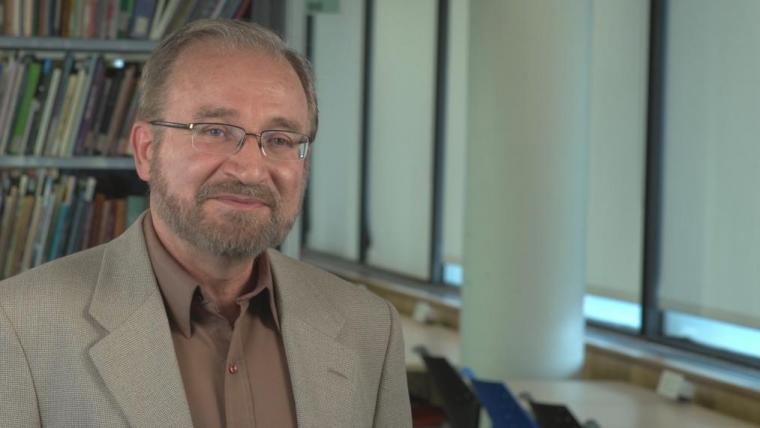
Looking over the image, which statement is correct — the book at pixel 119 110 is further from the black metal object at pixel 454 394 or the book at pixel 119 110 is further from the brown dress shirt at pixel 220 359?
the brown dress shirt at pixel 220 359

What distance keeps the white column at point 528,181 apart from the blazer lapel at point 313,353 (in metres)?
3.64

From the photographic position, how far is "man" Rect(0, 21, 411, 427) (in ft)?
5.04

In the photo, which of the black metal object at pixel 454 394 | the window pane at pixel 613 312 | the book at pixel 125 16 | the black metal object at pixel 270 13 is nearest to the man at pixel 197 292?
the black metal object at pixel 270 13

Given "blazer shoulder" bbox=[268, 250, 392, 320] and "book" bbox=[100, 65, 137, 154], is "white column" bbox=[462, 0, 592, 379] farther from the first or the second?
"blazer shoulder" bbox=[268, 250, 392, 320]

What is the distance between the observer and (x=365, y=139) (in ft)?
32.3

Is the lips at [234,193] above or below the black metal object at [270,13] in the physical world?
below

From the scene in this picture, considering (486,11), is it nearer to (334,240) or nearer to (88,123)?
(88,123)

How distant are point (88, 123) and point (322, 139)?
22.7 ft

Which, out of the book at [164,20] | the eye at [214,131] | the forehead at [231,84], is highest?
the book at [164,20]

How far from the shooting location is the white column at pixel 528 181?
5320mm

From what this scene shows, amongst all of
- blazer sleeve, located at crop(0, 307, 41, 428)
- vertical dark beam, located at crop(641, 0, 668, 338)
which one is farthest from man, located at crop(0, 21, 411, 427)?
vertical dark beam, located at crop(641, 0, 668, 338)

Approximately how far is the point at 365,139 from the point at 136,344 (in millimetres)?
8301

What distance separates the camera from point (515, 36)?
5332 mm

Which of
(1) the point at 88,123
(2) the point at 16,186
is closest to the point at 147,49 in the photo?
(1) the point at 88,123
